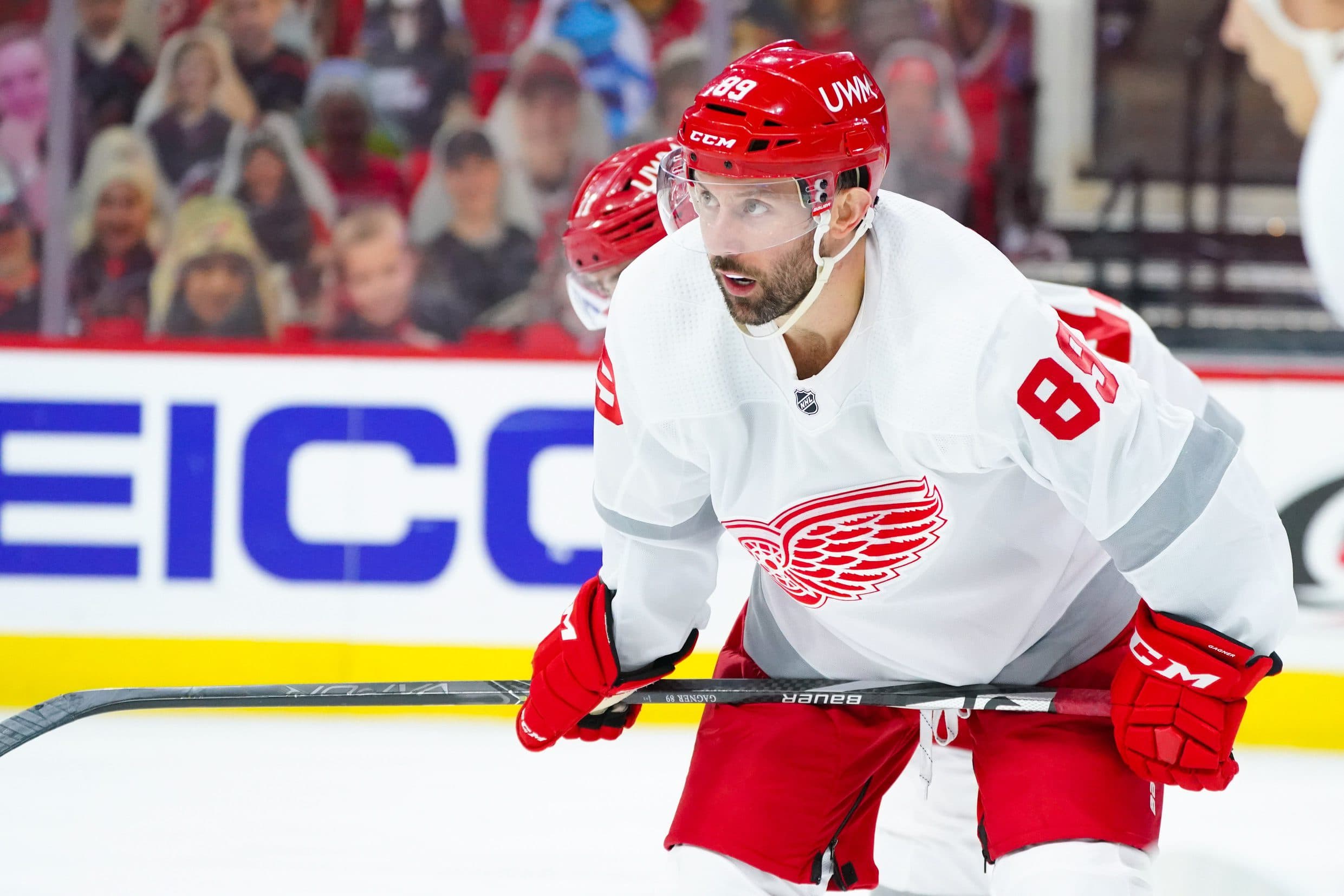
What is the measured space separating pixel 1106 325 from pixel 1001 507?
639mm

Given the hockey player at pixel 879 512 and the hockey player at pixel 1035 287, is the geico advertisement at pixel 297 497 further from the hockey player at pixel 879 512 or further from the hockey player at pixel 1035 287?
the hockey player at pixel 879 512

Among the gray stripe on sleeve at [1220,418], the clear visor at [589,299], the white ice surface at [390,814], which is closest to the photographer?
the gray stripe on sleeve at [1220,418]

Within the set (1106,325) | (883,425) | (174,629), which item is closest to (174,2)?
(174,629)

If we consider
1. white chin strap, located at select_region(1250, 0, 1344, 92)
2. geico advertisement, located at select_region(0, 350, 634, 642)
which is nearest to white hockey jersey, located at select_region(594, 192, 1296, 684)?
geico advertisement, located at select_region(0, 350, 634, 642)

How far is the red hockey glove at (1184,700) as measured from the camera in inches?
61.4

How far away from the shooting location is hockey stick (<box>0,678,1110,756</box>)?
174cm

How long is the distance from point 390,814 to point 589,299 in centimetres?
124

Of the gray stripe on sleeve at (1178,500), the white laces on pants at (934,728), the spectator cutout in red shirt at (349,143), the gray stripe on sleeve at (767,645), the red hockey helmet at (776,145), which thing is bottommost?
the white laces on pants at (934,728)

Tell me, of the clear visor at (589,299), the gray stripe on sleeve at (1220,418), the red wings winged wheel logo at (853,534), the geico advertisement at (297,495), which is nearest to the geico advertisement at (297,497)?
the geico advertisement at (297,495)

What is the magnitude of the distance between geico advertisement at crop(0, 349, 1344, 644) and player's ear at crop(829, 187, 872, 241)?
6.64 ft

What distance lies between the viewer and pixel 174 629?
358 cm

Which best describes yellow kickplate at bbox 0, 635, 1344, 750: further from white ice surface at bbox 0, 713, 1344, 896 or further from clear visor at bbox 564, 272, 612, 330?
clear visor at bbox 564, 272, 612, 330

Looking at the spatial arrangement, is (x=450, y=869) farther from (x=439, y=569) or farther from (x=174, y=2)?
(x=174, y=2)

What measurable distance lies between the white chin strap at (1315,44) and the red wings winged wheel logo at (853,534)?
264cm
